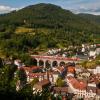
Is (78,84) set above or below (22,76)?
above

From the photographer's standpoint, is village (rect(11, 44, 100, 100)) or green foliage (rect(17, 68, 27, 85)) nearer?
village (rect(11, 44, 100, 100))

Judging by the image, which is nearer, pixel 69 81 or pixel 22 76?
pixel 69 81

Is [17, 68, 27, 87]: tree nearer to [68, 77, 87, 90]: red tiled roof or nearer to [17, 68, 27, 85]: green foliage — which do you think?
[17, 68, 27, 85]: green foliage

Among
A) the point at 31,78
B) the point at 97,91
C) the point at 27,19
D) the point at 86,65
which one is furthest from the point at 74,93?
the point at 27,19

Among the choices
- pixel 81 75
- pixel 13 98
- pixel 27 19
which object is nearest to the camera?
pixel 13 98

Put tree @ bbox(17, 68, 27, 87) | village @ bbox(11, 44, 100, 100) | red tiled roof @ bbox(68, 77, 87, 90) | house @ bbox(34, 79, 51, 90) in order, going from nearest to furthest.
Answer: village @ bbox(11, 44, 100, 100) → house @ bbox(34, 79, 51, 90) → red tiled roof @ bbox(68, 77, 87, 90) → tree @ bbox(17, 68, 27, 87)

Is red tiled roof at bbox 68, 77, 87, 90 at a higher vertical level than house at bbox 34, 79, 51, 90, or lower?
lower

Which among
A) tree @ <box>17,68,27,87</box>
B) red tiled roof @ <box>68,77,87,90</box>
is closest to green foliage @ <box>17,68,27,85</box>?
tree @ <box>17,68,27,87</box>

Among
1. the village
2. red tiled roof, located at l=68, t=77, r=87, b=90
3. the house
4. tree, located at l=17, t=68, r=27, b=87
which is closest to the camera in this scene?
the village

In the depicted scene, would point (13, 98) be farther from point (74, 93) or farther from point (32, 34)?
point (32, 34)

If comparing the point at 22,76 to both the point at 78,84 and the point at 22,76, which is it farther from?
the point at 78,84

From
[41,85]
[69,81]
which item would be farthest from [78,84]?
[41,85]
